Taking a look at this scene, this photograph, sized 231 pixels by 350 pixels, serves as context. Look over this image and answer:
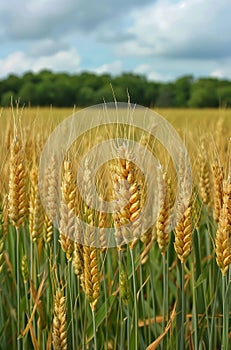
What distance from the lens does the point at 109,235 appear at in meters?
1.66

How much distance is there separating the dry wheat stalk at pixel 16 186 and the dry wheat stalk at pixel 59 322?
0.33 m

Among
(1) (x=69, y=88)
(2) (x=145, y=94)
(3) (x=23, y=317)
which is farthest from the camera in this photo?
(1) (x=69, y=88)

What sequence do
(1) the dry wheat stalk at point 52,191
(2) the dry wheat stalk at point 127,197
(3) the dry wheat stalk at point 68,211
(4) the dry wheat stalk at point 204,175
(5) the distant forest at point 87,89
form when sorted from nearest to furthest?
(2) the dry wheat stalk at point 127,197
(3) the dry wheat stalk at point 68,211
(1) the dry wheat stalk at point 52,191
(4) the dry wheat stalk at point 204,175
(5) the distant forest at point 87,89

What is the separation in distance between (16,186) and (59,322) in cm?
47

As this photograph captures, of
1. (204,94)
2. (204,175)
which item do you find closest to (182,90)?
(204,94)

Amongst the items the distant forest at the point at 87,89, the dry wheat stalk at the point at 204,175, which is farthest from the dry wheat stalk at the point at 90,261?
the distant forest at the point at 87,89

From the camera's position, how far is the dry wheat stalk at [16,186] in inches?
66.9

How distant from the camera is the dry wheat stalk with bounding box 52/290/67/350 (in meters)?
1.52

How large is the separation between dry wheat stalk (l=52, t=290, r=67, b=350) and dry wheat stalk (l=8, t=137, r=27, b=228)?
326 mm

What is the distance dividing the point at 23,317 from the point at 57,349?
478 millimetres

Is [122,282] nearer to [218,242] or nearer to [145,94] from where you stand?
[218,242]

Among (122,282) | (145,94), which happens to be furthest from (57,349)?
(145,94)

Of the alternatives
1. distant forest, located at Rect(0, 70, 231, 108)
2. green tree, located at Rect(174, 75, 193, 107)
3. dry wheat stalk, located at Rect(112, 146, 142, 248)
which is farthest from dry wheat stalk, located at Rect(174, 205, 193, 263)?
green tree, located at Rect(174, 75, 193, 107)

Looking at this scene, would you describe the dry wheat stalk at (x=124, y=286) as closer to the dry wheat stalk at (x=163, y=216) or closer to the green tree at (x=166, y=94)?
the dry wheat stalk at (x=163, y=216)
